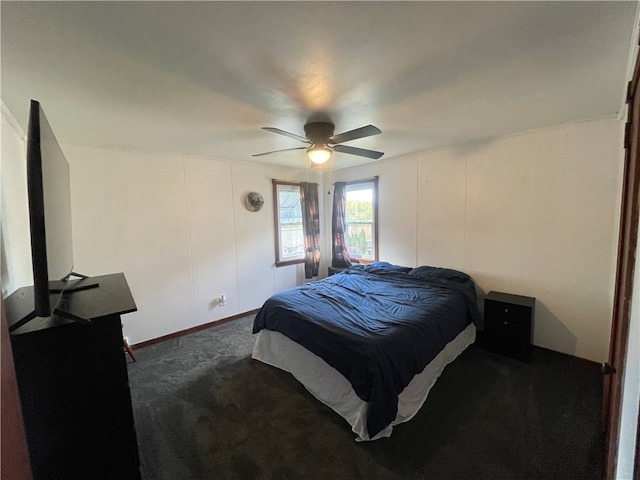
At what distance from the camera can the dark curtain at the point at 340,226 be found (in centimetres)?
471

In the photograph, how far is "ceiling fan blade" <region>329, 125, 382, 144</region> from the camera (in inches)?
77.3

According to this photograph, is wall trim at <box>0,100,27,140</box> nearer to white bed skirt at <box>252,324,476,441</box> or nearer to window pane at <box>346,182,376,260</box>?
white bed skirt at <box>252,324,476,441</box>

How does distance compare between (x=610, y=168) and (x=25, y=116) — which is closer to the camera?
(x=25, y=116)

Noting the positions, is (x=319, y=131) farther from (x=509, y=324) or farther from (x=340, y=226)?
(x=509, y=324)

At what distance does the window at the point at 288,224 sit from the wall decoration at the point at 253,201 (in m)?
0.30

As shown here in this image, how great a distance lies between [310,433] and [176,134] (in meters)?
2.88

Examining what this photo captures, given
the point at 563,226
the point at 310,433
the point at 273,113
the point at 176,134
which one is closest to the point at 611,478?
the point at 310,433

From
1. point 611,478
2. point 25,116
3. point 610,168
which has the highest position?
point 25,116

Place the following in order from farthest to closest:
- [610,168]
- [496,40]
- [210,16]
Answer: [610,168] < [496,40] < [210,16]

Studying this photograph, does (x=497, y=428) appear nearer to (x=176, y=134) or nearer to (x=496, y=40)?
(x=496, y=40)

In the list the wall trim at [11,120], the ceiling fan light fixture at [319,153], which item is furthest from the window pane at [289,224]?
the wall trim at [11,120]

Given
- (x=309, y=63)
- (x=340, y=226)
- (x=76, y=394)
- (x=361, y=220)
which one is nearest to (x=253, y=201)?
(x=340, y=226)

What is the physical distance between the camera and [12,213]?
5.61 ft

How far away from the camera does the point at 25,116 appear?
208 cm
